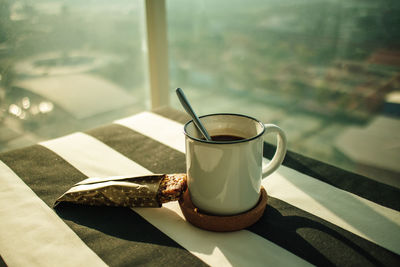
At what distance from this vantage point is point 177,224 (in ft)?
2.02

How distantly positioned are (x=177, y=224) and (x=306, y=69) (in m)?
1.50

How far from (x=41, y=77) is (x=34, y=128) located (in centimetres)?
28

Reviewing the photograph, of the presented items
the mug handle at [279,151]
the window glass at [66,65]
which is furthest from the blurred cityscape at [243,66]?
the mug handle at [279,151]

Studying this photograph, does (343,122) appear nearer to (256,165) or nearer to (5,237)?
(256,165)

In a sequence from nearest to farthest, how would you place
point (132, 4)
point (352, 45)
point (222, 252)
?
1. point (222, 252)
2. point (352, 45)
3. point (132, 4)

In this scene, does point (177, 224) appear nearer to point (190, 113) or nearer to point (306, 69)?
point (190, 113)

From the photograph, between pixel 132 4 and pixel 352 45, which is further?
pixel 132 4

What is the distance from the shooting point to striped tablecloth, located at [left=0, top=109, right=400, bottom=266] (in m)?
0.54

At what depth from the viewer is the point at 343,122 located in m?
1.83

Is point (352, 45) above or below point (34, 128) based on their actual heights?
above

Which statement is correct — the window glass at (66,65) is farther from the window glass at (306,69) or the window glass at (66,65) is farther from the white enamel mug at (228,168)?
the white enamel mug at (228,168)

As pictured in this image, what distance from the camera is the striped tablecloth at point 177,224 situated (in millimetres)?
535

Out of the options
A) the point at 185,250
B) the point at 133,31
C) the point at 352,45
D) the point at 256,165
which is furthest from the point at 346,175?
the point at 133,31

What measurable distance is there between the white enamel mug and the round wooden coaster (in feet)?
0.04
